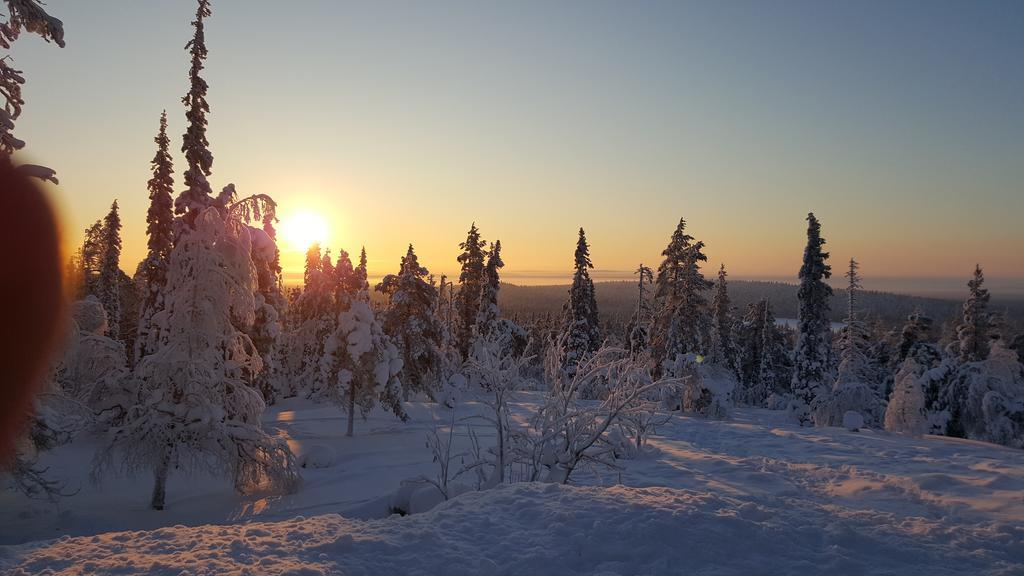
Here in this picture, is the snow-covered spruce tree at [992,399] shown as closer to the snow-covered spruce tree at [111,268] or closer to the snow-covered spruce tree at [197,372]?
the snow-covered spruce tree at [197,372]

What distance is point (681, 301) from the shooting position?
34.1 metres

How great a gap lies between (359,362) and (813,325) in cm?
2697

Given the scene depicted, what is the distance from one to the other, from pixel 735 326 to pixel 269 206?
172ft

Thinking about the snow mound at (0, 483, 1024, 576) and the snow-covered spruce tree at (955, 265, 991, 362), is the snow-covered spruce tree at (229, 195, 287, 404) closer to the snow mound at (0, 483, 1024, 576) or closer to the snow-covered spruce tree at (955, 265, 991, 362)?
the snow mound at (0, 483, 1024, 576)

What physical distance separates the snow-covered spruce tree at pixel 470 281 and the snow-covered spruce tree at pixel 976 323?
31.0 meters

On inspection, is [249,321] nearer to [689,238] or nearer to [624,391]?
[624,391]

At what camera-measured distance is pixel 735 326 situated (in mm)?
56656

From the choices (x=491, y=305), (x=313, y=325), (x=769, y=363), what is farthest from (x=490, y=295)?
(x=769, y=363)

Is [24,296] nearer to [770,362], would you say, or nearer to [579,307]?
[579,307]

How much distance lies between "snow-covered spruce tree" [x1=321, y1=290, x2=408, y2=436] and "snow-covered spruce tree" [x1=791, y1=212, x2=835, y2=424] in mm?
24647

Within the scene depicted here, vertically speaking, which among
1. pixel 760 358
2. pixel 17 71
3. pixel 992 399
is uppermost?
pixel 17 71

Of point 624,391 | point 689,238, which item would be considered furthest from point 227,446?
point 689,238

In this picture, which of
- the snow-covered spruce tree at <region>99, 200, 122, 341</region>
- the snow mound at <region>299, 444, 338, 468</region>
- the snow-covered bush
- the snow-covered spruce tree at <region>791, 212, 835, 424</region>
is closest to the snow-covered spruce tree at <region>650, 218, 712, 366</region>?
the snow-covered spruce tree at <region>791, 212, 835, 424</region>

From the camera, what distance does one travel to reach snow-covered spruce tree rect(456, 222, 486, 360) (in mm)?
40906
